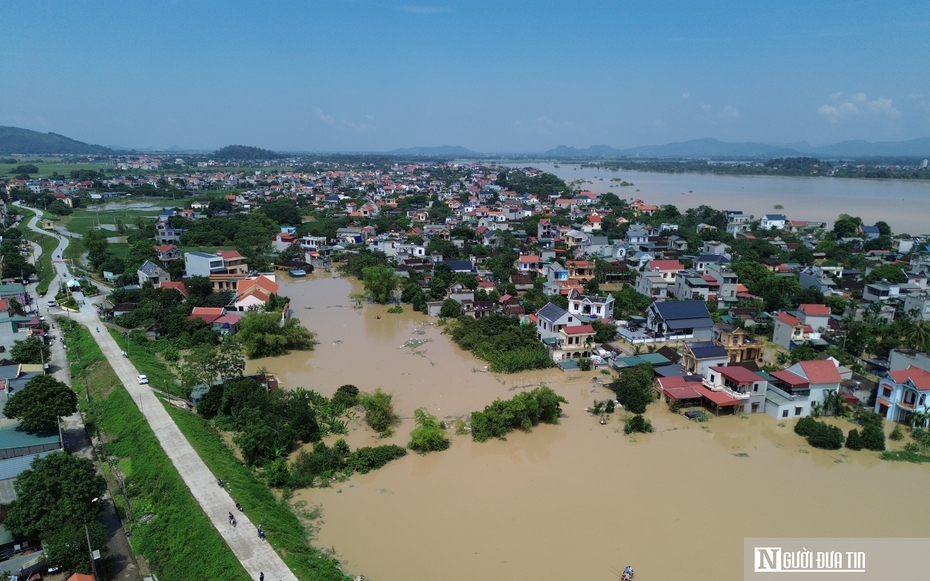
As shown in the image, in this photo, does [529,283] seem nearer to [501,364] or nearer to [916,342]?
[501,364]

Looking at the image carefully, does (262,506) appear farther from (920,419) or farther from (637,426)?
(920,419)

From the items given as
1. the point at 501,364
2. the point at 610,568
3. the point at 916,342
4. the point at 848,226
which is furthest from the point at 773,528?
the point at 848,226

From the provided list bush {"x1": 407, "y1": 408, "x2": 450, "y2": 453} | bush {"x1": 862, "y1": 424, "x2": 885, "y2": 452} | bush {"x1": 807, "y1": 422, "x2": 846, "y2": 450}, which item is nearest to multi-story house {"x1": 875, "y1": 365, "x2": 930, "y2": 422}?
bush {"x1": 862, "y1": 424, "x2": 885, "y2": 452}

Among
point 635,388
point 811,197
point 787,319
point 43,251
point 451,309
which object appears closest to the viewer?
point 635,388

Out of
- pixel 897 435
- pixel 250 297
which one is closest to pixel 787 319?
pixel 897 435

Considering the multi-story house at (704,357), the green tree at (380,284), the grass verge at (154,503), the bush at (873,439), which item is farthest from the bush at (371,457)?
the green tree at (380,284)

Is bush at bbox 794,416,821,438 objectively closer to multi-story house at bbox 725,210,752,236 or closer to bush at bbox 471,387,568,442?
bush at bbox 471,387,568,442

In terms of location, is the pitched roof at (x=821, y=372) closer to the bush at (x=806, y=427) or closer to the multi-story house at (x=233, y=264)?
the bush at (x=806, y=427)

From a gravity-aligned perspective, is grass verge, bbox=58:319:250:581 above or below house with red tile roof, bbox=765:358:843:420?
below
